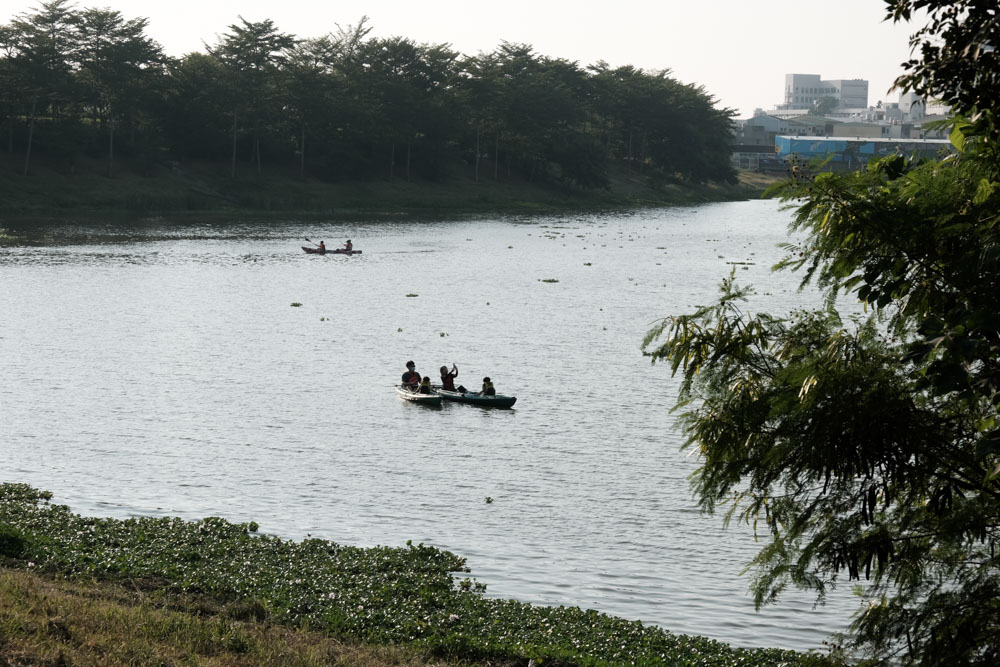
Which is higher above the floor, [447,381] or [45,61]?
[45,61]

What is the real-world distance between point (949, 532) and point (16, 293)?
2463 inches

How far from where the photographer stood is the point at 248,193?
130 m

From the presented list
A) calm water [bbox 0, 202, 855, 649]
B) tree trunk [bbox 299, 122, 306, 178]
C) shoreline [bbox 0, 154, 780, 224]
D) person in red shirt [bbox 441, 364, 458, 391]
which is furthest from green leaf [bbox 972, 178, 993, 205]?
tree trunk [bbox 299, 122, 306, 178]

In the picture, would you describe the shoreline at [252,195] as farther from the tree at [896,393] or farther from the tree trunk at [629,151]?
the tree at [896,393]

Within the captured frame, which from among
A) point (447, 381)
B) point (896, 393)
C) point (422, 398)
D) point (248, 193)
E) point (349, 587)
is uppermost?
point (248, 193)

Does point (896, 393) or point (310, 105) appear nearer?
point (896, 393)

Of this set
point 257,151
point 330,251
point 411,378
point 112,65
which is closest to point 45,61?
point 112,65

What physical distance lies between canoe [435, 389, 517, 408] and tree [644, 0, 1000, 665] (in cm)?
2704

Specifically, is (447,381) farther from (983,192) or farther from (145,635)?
(983,192)

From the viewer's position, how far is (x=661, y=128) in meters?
197

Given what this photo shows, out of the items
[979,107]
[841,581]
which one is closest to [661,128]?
[841,581]

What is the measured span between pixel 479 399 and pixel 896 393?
2964 cm

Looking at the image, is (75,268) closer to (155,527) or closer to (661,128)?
(155,527)

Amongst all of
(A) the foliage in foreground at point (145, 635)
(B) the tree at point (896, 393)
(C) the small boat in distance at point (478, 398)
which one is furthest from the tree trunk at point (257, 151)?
(B) the tree at point (896, 393)
